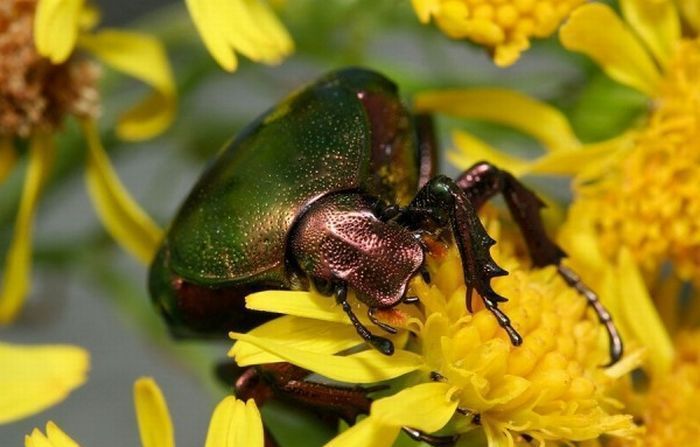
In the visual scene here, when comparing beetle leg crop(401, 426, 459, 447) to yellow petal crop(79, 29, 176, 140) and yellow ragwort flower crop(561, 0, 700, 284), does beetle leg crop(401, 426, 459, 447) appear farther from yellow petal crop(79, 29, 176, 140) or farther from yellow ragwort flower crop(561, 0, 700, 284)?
yellow petal crop(79, 29, 176, 140)

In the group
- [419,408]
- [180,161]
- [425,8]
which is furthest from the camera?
[180,161]

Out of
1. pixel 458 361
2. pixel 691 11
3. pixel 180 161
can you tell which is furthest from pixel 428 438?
pixel 180 161

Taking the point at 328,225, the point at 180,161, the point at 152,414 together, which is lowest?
the point at 180,161

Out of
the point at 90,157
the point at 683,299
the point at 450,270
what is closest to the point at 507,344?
the point at 450,270

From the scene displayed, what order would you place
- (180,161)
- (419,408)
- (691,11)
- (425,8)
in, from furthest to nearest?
(180,161)
(691,11)
(425,8)
(419,408)

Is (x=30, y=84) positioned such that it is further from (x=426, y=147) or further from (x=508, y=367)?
(x=508, y=367)

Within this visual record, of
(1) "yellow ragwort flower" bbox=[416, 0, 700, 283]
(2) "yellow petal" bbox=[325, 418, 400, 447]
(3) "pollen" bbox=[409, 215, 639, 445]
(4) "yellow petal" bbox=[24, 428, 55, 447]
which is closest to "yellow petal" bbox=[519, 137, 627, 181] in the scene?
(1) "yellow ragwort flower" bbox=[416, 0, 700, 283]

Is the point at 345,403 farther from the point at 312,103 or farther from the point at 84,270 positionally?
the point at 84,270
